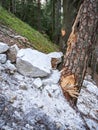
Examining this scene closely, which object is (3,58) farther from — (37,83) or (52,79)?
(52,79)

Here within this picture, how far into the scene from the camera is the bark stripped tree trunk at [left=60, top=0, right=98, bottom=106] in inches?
205

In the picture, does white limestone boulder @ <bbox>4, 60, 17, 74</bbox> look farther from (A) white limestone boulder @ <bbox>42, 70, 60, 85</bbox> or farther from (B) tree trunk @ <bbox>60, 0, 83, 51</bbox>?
(B) tree trunk @ <bbox>60, 0, 83, 51</bbox>

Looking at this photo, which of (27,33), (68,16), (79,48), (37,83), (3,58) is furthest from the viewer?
(27,33)

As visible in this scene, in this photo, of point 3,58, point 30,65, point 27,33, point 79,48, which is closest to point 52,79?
point 30,65

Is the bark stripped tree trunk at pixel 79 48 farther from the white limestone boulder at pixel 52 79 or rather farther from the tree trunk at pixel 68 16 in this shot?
the tree trunk at pixel 68 16

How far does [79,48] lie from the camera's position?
5336 millimetres

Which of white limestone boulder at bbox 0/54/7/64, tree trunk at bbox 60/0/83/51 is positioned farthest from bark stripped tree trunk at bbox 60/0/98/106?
tree trunk at bbox 60/0/83/51

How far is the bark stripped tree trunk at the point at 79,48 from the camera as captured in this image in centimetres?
520

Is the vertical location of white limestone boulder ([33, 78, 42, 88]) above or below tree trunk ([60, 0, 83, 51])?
below

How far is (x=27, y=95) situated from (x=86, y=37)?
1471 millimetres

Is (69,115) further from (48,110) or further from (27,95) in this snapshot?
(27,95)

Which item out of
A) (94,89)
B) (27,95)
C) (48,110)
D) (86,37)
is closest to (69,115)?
(48,110)

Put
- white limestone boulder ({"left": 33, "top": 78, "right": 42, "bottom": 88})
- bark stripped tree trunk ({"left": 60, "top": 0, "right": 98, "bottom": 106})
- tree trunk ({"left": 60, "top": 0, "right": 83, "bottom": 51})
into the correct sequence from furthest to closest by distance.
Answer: tree trunk ({"left": 60, "top": 0, "right": 83, "bottom": 51}) < white limestone boulder ({"left": 33, "top": 78, "right": 42, "bottom": 88}) < bark stripped tree trunk ({"left": 60, "top": 0, "right": 98, "bottom": 106})

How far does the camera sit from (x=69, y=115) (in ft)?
16.9
